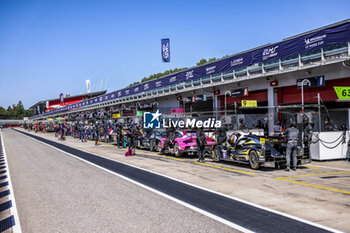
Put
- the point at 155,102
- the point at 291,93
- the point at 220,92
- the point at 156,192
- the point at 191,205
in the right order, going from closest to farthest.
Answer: the point at 191,205
the point at 156,192
the point at 291,93
the point at 220,92
the point at 155,102

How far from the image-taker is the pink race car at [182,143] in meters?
16.0

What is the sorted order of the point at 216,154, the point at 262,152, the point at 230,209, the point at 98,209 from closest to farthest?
the point at 230,209
the point at 98,209
the point at 262,152
the point at 216,154

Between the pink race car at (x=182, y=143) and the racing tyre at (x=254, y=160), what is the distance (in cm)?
404

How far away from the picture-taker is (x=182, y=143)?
53.2 ft

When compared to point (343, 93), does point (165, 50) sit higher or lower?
higher

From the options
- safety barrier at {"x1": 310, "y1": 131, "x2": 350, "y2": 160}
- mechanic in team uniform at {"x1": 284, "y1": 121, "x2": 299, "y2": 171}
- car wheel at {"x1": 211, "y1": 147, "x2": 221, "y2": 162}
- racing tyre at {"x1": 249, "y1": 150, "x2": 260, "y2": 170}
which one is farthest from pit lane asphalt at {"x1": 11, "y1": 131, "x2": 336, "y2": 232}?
safety barrier at {"x1": 310, "y1": 131, "x2": 350, "y2": 160}

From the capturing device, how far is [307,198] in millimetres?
7109

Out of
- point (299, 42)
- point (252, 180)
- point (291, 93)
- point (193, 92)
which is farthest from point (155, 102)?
point (252, 180)

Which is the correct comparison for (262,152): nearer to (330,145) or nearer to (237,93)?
(330,145)

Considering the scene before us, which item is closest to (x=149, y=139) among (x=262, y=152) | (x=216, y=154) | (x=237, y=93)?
(x=216, y=154)

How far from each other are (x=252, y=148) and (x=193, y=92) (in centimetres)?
2100

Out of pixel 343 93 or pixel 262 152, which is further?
pixel 343 93

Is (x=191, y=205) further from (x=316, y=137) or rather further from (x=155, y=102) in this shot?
(x=155, y=102)

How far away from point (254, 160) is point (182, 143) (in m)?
5.18
